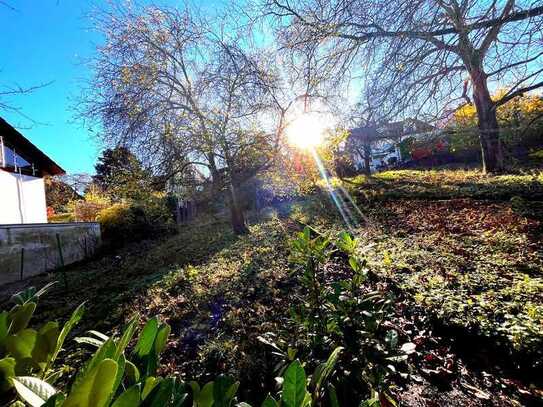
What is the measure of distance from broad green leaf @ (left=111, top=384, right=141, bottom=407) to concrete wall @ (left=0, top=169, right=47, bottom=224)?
39.8ft

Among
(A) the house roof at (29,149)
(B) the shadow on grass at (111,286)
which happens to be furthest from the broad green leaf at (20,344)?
(A) the house roof at (29,149)

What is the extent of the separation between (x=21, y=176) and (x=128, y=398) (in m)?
13.8

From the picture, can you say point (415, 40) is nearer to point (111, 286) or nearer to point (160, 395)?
point (160, 395)

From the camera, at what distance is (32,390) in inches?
22.0

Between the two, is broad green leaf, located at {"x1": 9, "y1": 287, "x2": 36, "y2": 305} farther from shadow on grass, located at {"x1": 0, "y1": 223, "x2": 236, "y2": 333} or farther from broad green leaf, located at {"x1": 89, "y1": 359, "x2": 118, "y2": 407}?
shadow on grass, located at {"x1": 0, "y1": 223, "x2": 236, "y2": 333}

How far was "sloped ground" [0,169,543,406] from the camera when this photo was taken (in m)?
1.92

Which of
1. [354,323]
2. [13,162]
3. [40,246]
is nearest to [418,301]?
[354,323]

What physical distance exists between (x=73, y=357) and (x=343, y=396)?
8.09 ft

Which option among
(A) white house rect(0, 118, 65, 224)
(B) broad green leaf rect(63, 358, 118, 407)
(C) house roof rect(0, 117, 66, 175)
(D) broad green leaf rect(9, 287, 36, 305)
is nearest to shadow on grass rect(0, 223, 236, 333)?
(D) broad green leaf rect(9, 287, 36, 305)

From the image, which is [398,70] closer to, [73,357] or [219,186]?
[73,357]

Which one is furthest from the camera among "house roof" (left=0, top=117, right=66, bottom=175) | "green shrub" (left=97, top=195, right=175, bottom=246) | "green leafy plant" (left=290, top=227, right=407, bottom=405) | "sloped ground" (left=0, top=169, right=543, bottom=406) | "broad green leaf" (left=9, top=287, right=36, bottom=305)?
"green shrub" (left=97, top=195, right=175, bottom=246)

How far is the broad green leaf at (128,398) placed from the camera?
20.0 inches

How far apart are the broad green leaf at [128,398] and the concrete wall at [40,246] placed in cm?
1034

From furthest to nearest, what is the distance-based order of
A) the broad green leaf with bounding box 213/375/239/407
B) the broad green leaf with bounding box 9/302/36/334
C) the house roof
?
1. the house roof
2. the broad green leaf with bounding box 9/302/36/334
3. the broad green leaf with bounding box 213/375/239/407
